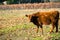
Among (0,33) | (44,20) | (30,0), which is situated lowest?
(30,0)

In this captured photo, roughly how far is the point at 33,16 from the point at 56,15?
110cm

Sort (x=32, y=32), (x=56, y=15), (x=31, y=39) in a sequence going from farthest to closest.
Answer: (x=32, y=32), (x=56, y=15), (x=31, y=39)

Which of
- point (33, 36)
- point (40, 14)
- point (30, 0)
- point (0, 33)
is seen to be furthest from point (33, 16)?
point (30, 0)

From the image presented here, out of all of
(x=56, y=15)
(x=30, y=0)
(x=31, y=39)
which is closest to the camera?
(x=31, y=39)

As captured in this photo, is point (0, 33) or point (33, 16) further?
point (0, 33)

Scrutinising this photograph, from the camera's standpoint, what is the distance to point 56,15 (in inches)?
412

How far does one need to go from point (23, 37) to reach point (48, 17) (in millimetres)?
1481

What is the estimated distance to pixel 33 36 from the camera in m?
10.3

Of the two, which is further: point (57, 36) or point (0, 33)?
point (0, 33)

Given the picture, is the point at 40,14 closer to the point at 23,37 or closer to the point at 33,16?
the point at 33,16

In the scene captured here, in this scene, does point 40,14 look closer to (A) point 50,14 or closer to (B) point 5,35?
(A) point 50,14

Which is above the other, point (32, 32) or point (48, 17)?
point (48, 17)

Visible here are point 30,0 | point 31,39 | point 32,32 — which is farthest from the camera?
point 30,0

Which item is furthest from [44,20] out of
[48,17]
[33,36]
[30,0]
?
[30,0]
